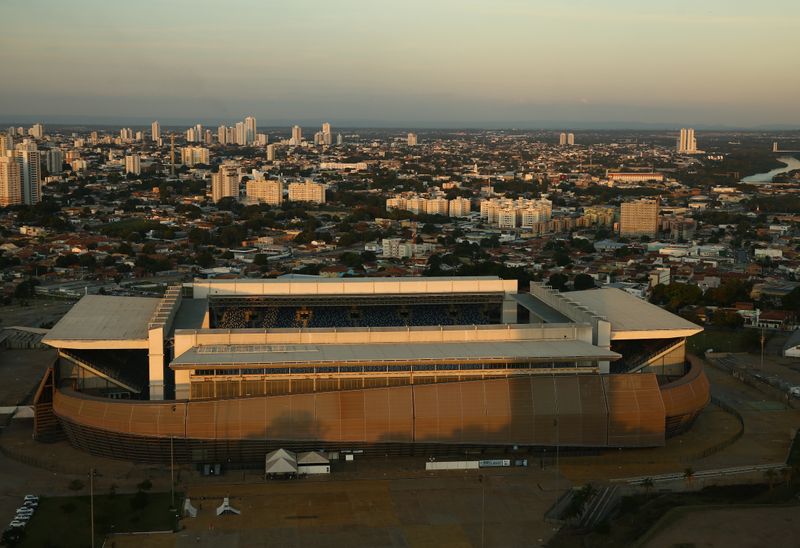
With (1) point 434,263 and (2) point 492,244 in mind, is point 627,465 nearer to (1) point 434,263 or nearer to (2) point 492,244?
(1) point 434,263

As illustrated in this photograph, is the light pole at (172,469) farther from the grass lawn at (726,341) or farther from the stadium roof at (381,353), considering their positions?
the grass lawn at (726,341)

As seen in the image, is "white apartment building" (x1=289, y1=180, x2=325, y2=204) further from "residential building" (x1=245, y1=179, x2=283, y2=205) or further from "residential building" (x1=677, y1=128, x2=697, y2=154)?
"residential building" (x1=677, y1=128, x2=697, y2=154)

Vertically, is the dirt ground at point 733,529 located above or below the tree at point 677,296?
above

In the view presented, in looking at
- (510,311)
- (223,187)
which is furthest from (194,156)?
(510,311)

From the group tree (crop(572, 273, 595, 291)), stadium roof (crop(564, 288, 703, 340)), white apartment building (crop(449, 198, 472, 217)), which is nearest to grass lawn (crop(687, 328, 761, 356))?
stadium roof (crop(564, 288, 703, 340))

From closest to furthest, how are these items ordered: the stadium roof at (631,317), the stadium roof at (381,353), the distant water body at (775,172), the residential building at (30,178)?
the stadium roof at (381,353), the stadium roof at (631,317), the residential building at (30,178), the distant water body at (775,172)

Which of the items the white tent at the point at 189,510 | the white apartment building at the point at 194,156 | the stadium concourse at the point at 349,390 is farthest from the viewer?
the white apartment building at the point at 194,156

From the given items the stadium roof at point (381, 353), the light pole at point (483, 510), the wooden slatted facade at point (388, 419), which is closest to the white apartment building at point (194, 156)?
the stadium roof at point (381, 353)
